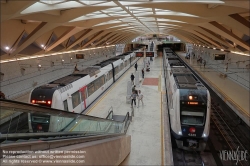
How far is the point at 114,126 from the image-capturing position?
27.2 feet

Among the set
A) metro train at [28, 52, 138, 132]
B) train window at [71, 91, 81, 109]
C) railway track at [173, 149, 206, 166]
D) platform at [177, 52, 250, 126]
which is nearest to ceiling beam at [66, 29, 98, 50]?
metro train at [28, 52, 138, 132]

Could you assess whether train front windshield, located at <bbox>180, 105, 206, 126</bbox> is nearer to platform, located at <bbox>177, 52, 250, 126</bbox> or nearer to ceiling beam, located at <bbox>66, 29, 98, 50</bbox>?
platform, located at <bbox>177, 52, 250, 126</bbox>

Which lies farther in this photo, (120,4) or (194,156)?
(120,4)

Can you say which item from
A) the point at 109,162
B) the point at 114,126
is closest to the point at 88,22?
the point at 114,126

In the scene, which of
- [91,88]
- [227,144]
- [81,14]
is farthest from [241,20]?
[91,88]

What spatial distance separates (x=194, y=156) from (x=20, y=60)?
14864mm

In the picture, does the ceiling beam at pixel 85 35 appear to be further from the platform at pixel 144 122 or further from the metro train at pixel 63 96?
the metro train at pixel 63 96

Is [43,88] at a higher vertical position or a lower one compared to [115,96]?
higher

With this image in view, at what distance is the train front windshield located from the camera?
812cm

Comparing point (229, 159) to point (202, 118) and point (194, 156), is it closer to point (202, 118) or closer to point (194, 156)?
point (194, 156)

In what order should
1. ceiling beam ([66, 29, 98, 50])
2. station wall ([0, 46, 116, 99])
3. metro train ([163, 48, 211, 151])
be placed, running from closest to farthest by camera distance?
metro train ([163, 48, 211, 151])
station wall ([0, 46, 116, 99])
ceiling beam ([66, 29, 98, 50])

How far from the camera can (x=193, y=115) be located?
822cm

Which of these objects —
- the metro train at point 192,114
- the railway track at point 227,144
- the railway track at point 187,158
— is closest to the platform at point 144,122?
the metro train at point 192,114

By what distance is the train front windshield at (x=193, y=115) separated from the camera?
8.12 metres
